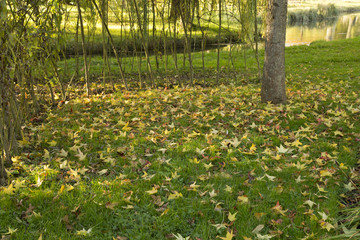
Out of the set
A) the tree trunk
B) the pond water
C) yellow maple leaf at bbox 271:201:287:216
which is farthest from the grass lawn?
the pond water

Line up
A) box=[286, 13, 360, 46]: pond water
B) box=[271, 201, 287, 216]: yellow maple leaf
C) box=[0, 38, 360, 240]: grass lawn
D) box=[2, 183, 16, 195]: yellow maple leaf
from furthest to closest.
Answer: box=[286, 13, 360, 46]: pond water → box=[2, 183, 16, 195]: yellow maple leaf → box=[271, 201, 287, 216]: yellow maple leaf → box=[0, 38, 360, 240]: grass lawn

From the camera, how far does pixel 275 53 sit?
5488mm

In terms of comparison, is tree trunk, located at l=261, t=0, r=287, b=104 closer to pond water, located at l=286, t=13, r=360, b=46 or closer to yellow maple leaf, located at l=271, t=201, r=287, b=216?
yellow maple leaf, located at l=271, t=201, r=287, b=216

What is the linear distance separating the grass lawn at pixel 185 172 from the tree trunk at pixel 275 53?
0.31 m

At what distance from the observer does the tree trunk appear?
528 cm

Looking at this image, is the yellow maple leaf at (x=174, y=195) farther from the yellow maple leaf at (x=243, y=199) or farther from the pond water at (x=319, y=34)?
the pond water at (x=319, y=34)

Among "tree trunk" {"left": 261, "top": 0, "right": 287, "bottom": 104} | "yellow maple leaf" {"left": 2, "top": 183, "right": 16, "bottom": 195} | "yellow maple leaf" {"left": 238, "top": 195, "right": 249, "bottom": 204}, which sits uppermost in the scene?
"tree trunk" {"left": 261, "top": 0, "right": 287, "bottom": 104}

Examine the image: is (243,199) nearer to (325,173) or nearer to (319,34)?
(325,173)

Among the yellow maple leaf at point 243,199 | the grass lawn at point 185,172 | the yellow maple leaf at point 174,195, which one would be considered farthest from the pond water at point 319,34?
the yellow maple leaf at point 174,195

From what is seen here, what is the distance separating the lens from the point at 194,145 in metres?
3.87

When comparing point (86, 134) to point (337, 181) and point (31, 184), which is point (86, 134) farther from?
point (337, 181)

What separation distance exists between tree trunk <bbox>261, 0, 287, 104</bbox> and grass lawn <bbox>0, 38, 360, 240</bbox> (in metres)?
0.31

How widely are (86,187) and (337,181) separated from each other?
2668 millimetres

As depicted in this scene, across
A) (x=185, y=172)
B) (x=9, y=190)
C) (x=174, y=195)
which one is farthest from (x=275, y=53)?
(x=9, y=190)
